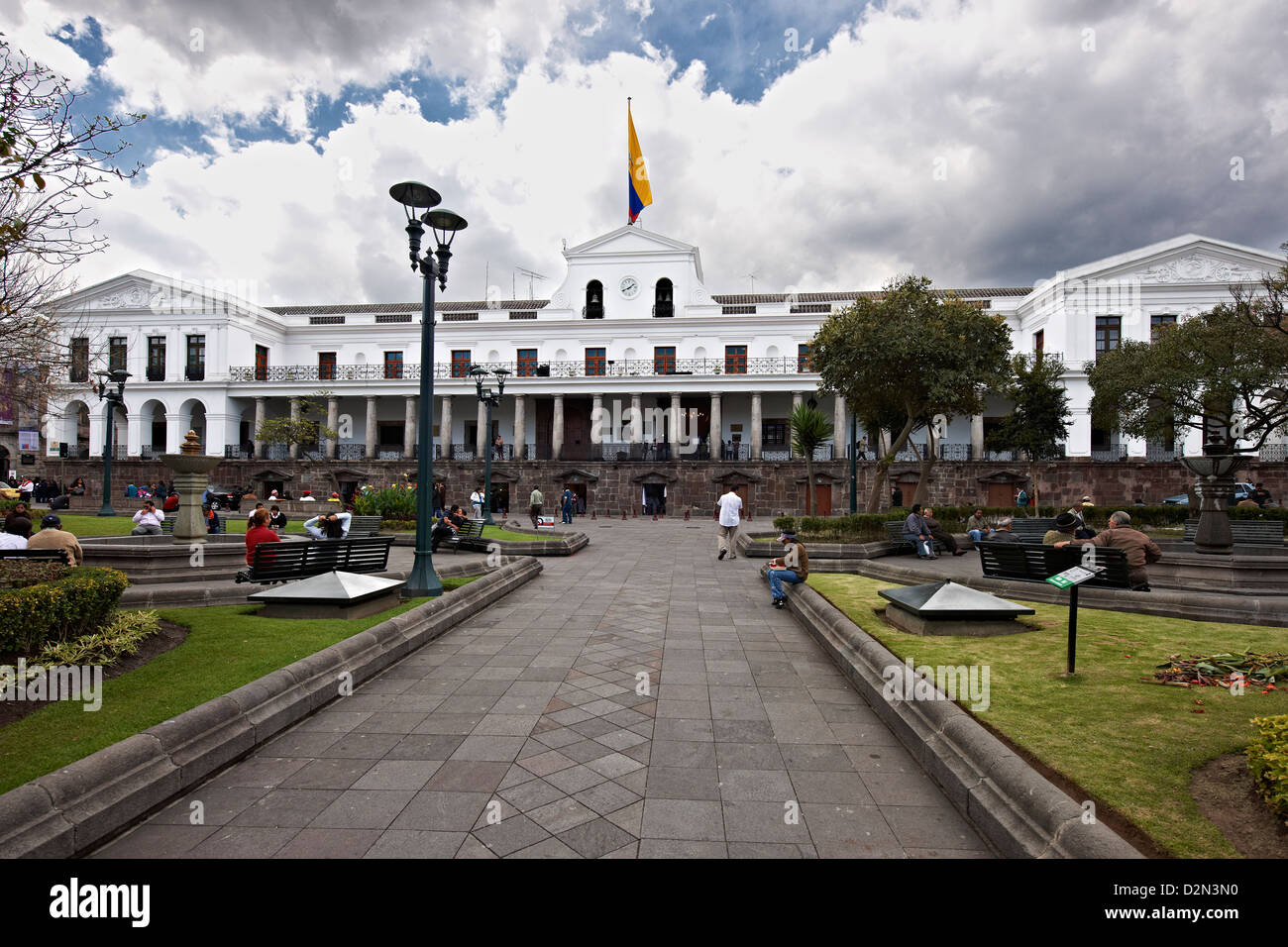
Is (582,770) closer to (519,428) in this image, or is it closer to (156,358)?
(519,428)

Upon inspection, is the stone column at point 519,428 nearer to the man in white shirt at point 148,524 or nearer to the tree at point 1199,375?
the man in white shirt at point 148,524

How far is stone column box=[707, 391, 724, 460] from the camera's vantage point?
3177 centimetres

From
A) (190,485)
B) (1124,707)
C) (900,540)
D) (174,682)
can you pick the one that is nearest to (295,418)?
(190,485)

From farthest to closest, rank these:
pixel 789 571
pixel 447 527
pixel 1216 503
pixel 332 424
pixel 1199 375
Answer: pixel 332 424 < pixel 1199 375 < pixel 447 527 < pixel 1216 503 < pixel 789 571

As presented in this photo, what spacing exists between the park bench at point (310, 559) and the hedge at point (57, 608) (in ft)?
7.83

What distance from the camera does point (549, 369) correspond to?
1344 inches

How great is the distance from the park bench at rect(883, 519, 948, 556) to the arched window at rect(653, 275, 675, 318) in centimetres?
2374

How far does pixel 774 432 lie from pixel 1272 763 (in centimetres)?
3303

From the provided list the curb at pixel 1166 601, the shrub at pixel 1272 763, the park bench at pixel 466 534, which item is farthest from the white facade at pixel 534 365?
the shrub at pixel 1272 763

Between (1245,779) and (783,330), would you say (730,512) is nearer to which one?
(1245,779)

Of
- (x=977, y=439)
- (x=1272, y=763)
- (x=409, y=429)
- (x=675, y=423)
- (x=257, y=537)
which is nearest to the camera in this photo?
(x=1272, y=763)

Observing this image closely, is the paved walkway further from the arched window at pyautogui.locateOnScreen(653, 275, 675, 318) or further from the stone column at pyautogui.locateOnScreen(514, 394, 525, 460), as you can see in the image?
the arched window at pyautogui.locateOnScreen(653, 275, 675, 318)

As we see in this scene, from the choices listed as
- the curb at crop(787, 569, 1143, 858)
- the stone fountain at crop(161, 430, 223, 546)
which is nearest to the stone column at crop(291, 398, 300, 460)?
the stone fountain at crop(161, 430, 223, 546)

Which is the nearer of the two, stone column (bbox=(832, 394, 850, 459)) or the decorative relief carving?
the decorative relief carving
